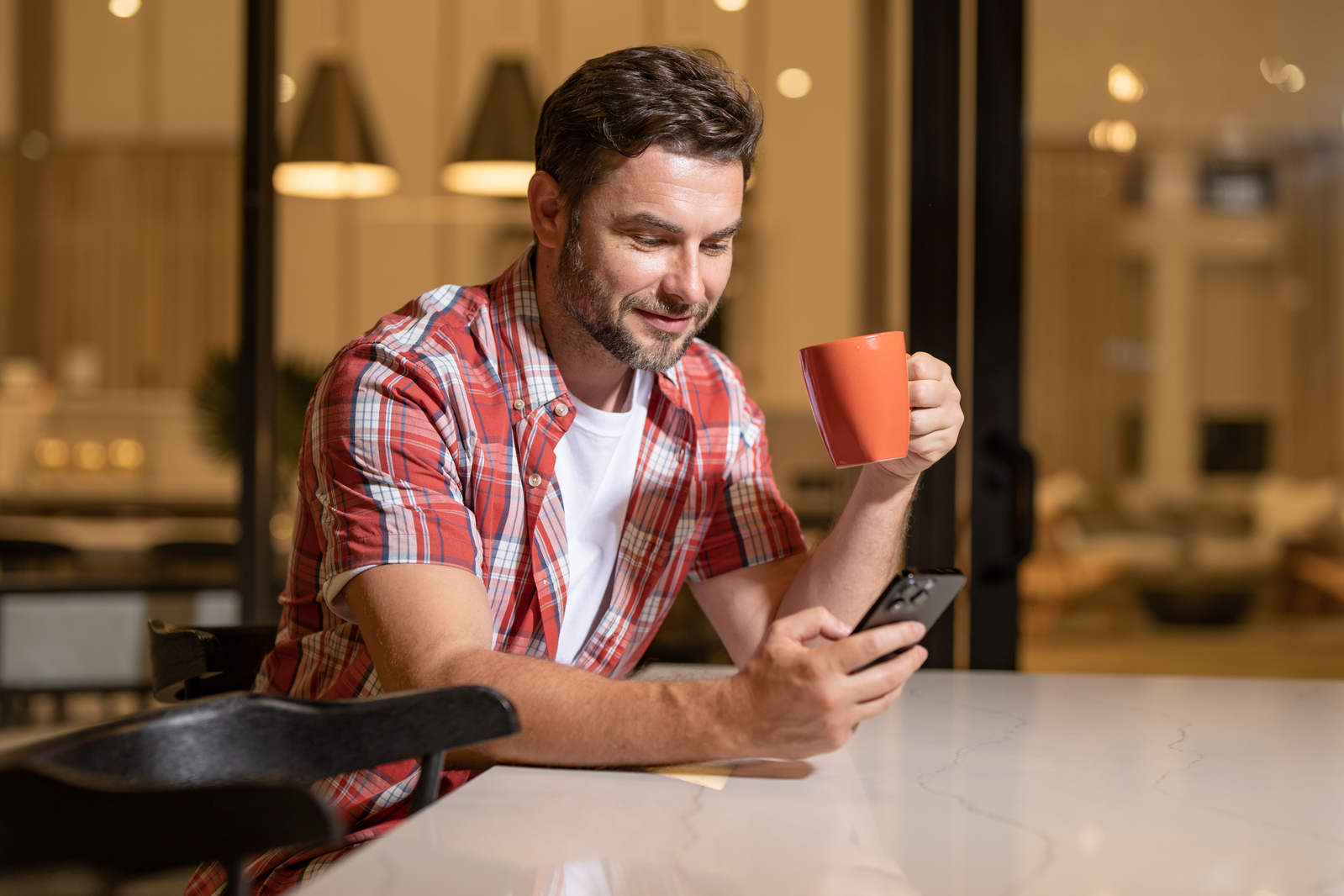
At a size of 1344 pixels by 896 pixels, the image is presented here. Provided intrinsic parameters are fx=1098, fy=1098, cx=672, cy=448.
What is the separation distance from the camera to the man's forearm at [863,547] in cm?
103

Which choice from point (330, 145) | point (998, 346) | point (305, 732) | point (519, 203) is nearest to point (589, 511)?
point (305, 732)

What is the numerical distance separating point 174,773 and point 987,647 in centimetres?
155

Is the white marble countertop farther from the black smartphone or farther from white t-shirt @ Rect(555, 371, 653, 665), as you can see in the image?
white t-shirt @ Rect(555, 371, 653, 665)

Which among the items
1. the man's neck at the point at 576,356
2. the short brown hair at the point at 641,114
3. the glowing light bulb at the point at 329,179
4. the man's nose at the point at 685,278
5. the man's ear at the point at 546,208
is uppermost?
the glowing light bulb at the point at 329,179

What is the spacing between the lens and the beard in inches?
41.7

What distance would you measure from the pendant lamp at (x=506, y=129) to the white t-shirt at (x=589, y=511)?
194cm

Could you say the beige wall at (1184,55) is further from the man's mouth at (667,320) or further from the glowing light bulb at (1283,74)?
the man's mouth at (667,320)

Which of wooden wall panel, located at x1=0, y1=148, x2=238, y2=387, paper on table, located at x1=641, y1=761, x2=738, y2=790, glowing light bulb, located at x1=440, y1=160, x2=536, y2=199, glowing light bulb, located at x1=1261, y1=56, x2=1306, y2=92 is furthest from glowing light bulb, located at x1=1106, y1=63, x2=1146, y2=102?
wooden wall panel, located at x1=0, y1=148, x2=238, y2=387

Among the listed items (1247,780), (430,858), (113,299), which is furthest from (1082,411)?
(113,299)

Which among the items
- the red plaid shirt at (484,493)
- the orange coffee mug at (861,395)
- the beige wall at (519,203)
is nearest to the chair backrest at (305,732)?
the red plaid shirt at (484,493)

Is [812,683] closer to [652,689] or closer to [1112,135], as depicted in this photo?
[652,689]

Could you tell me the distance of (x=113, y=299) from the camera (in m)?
3.28

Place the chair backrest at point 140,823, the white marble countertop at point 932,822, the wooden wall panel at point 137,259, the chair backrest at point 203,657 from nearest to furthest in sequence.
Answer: the chair backrest at point 140,823 → the white marble countertop at point 932,822 → the chair backrest at point 203,657 → the wooden wall panel at point 137,259

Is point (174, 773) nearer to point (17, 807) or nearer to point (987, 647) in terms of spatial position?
point (17, 807)
